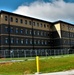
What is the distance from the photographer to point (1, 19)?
61.6 m

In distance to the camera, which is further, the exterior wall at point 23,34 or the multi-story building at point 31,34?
the multi-story building at point 31,34

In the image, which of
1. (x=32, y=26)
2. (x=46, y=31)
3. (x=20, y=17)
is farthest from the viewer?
(x=46, y=31)

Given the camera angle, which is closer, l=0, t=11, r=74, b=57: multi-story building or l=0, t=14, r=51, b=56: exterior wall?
l=0, t=14, r=51, b=56: exterior wall

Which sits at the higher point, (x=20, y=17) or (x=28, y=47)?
(x=20, y=17)

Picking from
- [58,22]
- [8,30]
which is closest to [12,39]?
[8,30]

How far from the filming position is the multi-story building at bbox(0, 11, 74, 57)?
62250 mm

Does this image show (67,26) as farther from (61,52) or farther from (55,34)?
(61,52)

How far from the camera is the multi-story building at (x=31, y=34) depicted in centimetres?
6225

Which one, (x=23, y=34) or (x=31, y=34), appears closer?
(x=23, y=34)

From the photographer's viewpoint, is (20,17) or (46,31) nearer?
(20,17)

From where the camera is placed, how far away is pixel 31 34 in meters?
74.1

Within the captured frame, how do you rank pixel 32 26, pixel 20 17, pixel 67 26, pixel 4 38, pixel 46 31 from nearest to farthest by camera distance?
pixel 4 38 → pixel 20 17 → pixel 32 26 → pixel 46 31 → pixel 67 26

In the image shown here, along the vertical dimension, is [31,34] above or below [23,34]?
above

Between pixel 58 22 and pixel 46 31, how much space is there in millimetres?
5964
